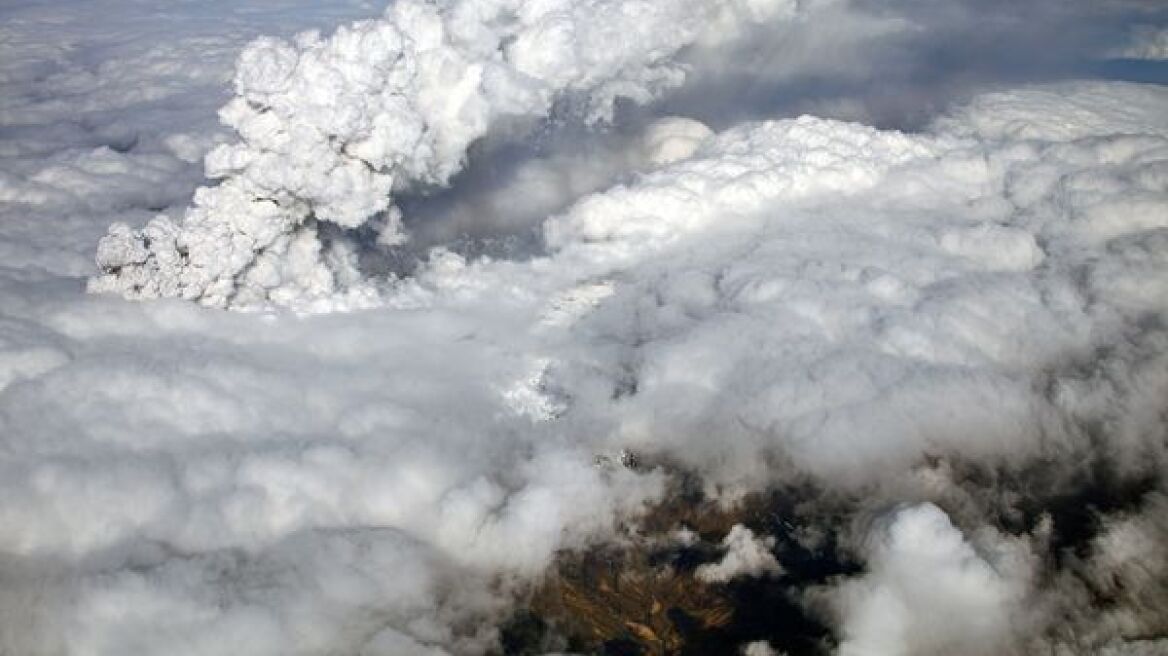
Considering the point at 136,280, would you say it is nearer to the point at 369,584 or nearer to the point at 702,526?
the point at 369,584

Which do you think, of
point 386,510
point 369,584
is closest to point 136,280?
point 386,510

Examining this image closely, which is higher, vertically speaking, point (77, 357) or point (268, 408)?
point (77, 357)

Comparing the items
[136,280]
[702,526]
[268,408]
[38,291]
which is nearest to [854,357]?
[702,526]

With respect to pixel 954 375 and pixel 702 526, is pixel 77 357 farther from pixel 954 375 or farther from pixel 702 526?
pixel 954 375

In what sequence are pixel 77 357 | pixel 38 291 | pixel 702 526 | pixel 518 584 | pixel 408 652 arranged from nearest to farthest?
pixel 408 652 → pixel 77 357 → pixel 518 584 → pixel 38 291 → pixel 702 526

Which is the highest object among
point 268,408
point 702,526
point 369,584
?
point 268,408

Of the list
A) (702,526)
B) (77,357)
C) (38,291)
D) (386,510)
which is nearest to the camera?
(386,510)

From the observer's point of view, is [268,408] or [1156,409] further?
[1156,409]

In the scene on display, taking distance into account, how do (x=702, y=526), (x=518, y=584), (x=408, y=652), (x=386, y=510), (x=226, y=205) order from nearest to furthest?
(x=408, y=652) < (x=226, y=205) < (x=386, y=510) < (x=518, y=584) < (x=702, y=526)

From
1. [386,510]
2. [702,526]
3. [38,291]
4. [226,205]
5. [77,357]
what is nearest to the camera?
[226,205]
